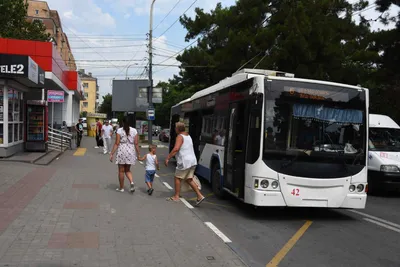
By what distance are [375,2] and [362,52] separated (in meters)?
4.44

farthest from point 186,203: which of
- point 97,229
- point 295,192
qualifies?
point 97,229

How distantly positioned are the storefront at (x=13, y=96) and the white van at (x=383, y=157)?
436 inches

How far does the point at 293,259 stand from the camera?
5426 millimetres

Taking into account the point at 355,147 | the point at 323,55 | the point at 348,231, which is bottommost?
the point at 348,231

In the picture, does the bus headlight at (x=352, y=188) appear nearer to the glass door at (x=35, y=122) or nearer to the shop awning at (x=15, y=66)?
the shop awning at (x=15, y=66)

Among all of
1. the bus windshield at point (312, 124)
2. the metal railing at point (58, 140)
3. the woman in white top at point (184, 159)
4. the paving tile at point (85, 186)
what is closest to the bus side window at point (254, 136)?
the bus windshield at point (312, 124)

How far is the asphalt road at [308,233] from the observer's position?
217 inches

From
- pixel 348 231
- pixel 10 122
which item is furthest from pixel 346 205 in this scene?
pixel 10 122

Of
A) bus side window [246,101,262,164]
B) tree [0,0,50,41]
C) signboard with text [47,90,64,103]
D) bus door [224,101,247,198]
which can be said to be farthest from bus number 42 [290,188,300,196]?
tree [0,0,50,41]

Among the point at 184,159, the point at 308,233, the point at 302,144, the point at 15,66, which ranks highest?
the point at 15,66

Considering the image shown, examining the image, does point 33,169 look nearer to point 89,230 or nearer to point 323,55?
point 89,230

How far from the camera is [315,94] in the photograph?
25.2 feet

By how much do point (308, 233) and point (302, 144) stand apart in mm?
1634

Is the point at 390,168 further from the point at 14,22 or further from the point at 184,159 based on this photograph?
the point at 14,22
